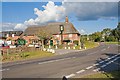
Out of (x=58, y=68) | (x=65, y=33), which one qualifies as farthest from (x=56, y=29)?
(x=58, y=68)

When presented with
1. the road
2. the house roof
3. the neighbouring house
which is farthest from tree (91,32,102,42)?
the road

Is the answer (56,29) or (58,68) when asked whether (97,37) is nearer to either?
(56,29)

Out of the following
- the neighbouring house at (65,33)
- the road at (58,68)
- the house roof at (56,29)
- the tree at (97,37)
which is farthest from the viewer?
the tree at (97,37)

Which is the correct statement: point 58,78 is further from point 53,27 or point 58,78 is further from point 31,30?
point 31,30

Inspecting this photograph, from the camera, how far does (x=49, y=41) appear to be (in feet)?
266

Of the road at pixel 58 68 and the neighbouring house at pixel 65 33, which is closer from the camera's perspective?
the road at pixel 58 68

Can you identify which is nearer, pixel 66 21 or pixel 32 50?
pixel 32 50

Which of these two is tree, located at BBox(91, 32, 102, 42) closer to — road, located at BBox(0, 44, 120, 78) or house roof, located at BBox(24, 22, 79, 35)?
house roof, located at BBox(24, 22, 79, 35)

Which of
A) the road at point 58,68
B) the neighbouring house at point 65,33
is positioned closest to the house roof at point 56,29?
the neighbouring house at point 65,33

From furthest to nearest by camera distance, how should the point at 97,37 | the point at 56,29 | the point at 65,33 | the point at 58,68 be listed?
the point at 97,37 → the point at 56,29 → the point at 65,33 → the point at 58,68

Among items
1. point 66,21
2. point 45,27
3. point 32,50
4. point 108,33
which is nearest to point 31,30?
point 45,27

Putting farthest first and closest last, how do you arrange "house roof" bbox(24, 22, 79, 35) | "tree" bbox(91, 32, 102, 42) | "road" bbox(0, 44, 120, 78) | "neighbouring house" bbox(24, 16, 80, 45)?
"tree" bbox(91, 32, 102, 42) → "house roof" bbox(24, 22, 79, 35) → "neighbouring house" bbox(24, 16, 80, 45) → "road" bbox(0, 44, 120, 78)

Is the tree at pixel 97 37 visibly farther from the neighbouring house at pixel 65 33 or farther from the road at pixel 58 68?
the road at pixel 58 68

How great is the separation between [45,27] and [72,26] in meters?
11.3
